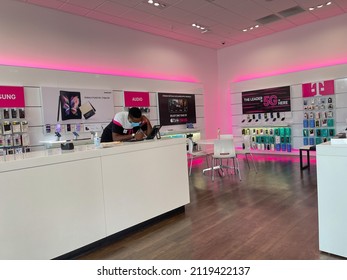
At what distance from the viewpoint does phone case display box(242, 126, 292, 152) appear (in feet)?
27.3

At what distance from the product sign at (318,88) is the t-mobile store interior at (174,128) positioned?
0.03m

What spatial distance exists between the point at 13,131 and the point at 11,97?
617 mm

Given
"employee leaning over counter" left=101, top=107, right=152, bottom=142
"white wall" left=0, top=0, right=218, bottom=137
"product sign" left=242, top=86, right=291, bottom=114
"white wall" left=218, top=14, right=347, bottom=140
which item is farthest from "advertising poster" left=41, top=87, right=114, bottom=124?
"white wall" left=218, top=14, right=347, bottom=140

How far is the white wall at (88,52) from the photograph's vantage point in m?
5.33

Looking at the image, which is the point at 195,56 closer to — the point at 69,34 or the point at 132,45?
the point at 132,45

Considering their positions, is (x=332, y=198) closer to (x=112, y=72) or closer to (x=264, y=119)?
(x=112, y=72)

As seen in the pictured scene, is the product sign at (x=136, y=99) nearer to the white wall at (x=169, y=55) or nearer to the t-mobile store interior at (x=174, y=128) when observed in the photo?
the t-mobile store interior at (x=174, y=128)

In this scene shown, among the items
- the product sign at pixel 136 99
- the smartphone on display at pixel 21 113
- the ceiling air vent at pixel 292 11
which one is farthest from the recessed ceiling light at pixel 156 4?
the smartphone on display at pixel 21 113

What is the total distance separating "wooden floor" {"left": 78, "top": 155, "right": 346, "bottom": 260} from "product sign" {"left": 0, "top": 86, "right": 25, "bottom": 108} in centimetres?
357

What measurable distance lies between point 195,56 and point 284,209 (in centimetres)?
670

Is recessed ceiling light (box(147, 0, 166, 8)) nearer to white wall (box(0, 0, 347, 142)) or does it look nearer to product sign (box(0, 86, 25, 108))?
white wall (box(0, 0, 347, 142))

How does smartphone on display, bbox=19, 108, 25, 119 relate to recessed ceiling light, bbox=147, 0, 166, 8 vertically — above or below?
below

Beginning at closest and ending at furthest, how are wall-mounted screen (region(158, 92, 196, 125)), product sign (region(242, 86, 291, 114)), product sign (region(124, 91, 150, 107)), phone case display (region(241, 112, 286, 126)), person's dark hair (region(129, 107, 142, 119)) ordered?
person's dark hair (region(129, 107, 142, 119)) < product sign (region(124, 91, 150, 107)) < wall-mounted screen (region(158, 92, 196, 125)) < product sign (region(242, 86, 291, 114)) < phone case display (region(241, 112, 286, 126))

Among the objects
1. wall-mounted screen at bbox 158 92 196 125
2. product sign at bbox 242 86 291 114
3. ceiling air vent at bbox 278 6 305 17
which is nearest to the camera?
ceiling air vent at bbox 278 6 305 17
